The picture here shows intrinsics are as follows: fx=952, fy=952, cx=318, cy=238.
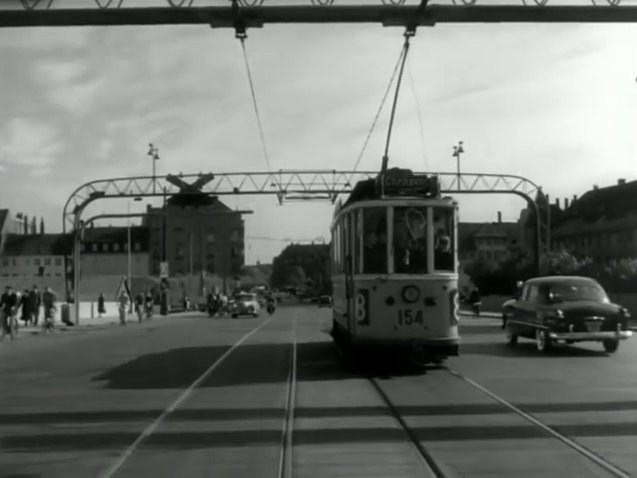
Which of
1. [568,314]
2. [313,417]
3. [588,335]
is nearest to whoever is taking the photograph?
[313,417]

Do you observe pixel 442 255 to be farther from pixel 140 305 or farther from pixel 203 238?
pixel 203 238

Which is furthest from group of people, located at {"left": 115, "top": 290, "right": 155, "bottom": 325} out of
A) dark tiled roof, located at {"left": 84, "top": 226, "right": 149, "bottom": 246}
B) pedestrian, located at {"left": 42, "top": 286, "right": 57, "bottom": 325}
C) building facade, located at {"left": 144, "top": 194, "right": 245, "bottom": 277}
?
dark tiled roof, located at {"left": 84, "top": 226, "right": 149, "bottom": 246}

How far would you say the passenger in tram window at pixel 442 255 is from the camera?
52.9 ft

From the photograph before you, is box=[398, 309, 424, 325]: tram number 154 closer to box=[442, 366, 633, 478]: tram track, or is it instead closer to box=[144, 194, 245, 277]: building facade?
box=[442, 366, 633, 478]: tram track

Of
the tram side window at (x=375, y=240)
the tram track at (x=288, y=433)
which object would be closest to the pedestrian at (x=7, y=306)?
the tram track at (x=288, y=433)

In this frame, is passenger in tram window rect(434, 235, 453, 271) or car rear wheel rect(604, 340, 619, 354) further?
car rear wheel rect(604, 340, 619, 354)

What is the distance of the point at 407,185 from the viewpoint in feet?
53.4

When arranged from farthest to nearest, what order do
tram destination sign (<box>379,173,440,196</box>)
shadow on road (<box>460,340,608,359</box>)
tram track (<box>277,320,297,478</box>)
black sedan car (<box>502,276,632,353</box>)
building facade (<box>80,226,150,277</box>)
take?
building facade (<box>80,226,150,277</box>), shadow on road (<box>460,340,608,359</box>), black sedan car (<box>502,276,632,353</box>), tram destination sign (<box>379,173,440,196</box>), tram track (<box>277,320,297,478</box>)

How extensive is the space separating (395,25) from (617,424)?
21.1ft

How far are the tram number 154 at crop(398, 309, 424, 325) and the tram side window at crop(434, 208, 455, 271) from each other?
2.77ft

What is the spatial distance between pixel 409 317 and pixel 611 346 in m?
6.79

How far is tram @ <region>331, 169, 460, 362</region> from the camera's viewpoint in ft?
52.3

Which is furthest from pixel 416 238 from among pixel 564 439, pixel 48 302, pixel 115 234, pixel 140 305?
pixel 115 234

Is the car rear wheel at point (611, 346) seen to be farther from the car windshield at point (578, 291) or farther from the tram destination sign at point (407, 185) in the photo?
the tram destination sign at point (407, 185)
